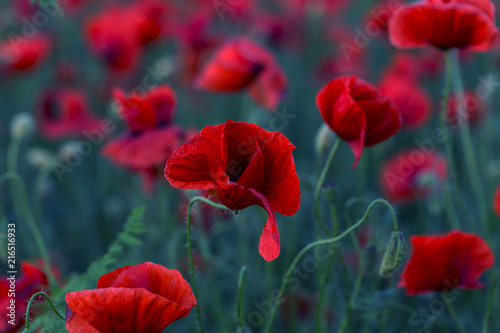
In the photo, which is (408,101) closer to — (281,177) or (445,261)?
(445,261)

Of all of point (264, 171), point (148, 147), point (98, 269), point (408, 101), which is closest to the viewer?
point (264, 171)

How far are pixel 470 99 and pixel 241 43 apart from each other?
96 cm

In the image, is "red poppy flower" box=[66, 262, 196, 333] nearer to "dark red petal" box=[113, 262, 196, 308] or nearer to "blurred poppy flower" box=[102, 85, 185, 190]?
"dark red petal" box=[113, 262, 196, 308]

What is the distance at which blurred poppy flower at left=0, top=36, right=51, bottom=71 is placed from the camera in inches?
102

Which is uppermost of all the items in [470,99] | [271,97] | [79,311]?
[79,311]

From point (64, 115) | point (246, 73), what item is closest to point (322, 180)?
point (246, 73)

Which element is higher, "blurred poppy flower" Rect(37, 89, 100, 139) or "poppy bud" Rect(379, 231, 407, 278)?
"poppy bud" Rect(379, 231, 407, 278)

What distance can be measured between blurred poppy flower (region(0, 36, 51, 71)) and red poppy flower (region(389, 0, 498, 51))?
188cm

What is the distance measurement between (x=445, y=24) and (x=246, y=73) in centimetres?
78

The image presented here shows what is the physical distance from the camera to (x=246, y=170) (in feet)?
2.78

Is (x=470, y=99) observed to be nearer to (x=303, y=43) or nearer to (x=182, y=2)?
(x=303, y=43)

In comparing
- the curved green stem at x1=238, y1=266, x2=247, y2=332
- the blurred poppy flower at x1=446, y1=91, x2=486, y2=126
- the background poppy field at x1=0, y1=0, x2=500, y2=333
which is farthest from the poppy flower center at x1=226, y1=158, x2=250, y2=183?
the blurred poppy flower at x1=446, y1=91, x2=486, y2=126

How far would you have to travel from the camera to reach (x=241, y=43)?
6.09ft

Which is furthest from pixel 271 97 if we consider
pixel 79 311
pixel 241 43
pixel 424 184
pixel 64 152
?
pixel 79 311
